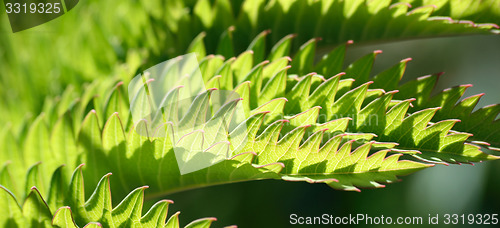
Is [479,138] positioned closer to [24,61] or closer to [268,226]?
[268,226]

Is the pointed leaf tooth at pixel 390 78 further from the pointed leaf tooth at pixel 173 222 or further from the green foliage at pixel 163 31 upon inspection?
the pointed leaf tooth at pixel 173 222

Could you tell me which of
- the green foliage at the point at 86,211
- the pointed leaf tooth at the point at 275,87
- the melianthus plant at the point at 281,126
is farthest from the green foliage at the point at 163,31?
the green foliage at the point at 86,211

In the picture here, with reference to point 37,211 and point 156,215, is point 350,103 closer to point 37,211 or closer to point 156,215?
point 156,215

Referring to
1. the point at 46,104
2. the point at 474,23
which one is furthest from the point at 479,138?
the point at 46,104

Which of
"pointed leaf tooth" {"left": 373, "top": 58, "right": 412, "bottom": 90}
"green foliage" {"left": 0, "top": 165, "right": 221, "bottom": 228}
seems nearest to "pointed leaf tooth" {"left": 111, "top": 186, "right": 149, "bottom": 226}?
"green foliage" {"left": 0, "top": 165, "right": 221, "bottom": 228}

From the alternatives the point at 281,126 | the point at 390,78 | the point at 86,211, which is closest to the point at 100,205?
the point at 86,211

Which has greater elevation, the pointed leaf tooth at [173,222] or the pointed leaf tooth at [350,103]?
the pointed leaf tooth at [350,103]

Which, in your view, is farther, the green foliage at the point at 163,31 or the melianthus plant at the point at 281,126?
the green foliage at the point at 163,31

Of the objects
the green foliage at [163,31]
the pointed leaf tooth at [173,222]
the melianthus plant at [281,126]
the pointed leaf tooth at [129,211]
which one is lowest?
the pointed leaf tooth at [173,222]

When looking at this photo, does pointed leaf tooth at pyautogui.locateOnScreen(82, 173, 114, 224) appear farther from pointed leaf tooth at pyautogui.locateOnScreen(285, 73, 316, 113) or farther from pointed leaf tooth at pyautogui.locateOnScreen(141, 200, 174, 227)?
pointed leaf tooth at pyautogui.locateOnScreen(285, 73, 316, 113)
